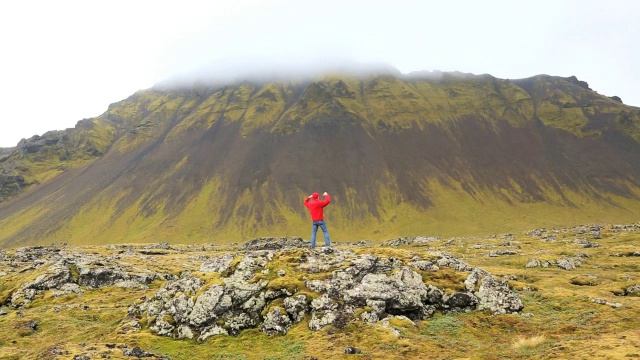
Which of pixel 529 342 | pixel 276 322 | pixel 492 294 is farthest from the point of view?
pixel 492 294

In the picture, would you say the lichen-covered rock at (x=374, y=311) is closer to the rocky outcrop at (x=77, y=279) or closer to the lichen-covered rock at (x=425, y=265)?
the lichen-covered rock at (x=425, y=265)

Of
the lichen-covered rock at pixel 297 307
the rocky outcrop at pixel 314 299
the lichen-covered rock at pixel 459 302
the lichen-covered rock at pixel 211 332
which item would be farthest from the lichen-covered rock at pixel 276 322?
the lichen-covered rock at pixel 459 302

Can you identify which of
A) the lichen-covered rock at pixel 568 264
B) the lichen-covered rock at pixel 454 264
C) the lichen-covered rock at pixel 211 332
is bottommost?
the lichen-covered rock at pixel 568 264

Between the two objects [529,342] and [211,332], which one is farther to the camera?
[211,332]

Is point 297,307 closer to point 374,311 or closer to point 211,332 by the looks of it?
point 374,311

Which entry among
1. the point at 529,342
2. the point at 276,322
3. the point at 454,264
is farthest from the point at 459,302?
the point at 276,322

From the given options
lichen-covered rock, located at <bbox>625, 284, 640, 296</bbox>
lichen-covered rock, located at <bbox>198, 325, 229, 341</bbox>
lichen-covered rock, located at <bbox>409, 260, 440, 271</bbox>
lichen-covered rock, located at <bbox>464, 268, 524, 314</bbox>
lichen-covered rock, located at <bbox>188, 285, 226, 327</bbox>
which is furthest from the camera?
lichen-covered rock, located at <bbox>409, 260, 440, 271</bbox>

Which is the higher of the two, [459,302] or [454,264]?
[454,264]

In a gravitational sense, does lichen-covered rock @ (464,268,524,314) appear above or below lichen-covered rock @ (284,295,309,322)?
below

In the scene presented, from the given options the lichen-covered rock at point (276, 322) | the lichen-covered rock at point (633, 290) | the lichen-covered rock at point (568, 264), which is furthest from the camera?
the lichen-covered rock at point (568, 264)

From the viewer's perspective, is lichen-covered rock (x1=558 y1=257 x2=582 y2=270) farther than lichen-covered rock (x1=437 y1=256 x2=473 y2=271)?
Yes

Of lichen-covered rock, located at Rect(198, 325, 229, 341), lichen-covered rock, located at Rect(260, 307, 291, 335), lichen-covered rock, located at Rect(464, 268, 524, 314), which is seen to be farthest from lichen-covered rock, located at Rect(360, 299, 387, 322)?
lichen-covered rock, located at Rect(198, 325, 229, 341)

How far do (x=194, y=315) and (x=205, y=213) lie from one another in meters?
166

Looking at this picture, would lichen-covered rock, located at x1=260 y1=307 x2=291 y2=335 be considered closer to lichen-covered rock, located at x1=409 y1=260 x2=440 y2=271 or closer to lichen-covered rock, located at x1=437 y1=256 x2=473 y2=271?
lichen-covered rock, located at x1=409 y1=260 x2=440 y2=271
